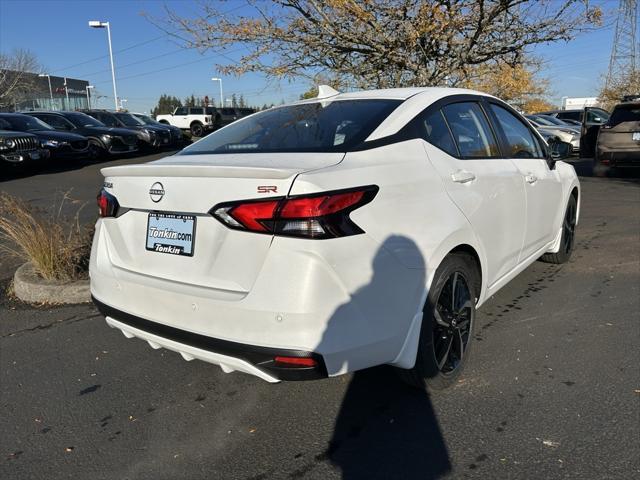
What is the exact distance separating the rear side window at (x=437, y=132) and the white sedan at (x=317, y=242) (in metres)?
0.01

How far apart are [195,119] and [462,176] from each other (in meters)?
32.5

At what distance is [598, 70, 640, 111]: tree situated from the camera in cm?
3400

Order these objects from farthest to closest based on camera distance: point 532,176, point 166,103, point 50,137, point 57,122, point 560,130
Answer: point 166,103 < point 57,122 < point 560,130 < point 50,137 < point 532,176

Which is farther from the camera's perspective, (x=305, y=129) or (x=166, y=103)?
(x=166, y=103)

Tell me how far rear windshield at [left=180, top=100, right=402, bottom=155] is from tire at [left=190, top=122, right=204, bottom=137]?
30302mm

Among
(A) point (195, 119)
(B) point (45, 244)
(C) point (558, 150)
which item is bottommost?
(B) point (45, 244)

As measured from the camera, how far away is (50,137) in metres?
15.0

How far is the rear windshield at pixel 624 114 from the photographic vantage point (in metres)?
11.1

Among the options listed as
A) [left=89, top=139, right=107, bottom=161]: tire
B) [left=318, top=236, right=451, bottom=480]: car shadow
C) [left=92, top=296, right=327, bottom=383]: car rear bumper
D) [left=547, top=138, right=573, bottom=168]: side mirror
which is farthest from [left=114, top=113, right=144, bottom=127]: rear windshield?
[left=318, top=236, right=451, bottom=480]: car shadow

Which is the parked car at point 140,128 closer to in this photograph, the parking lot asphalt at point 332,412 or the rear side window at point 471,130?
the parking lot asphalt at point 332,412

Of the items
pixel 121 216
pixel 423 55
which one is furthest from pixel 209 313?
pixel 423 55

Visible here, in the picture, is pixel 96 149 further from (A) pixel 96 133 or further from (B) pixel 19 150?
(B) pixel 19 150

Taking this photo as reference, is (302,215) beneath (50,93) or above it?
beneath

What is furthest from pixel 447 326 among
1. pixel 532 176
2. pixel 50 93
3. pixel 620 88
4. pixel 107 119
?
pixel 50 93
